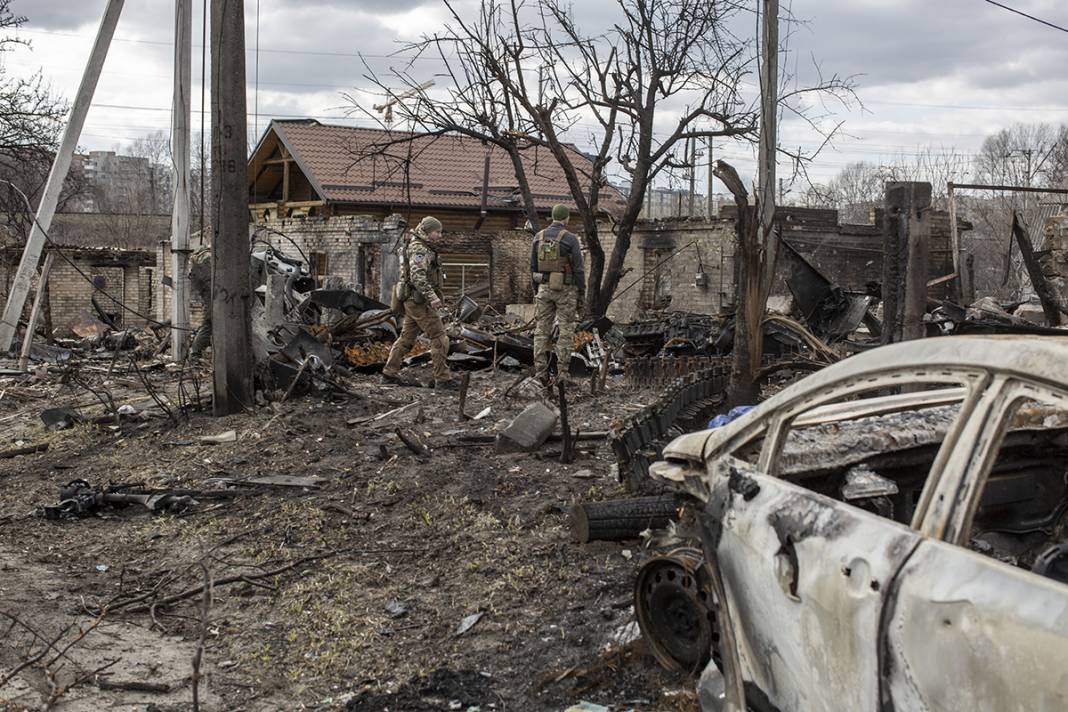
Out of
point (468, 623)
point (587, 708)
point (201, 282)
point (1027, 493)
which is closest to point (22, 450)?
point (201, 282)

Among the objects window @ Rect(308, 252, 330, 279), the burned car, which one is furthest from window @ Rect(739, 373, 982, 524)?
window @ Rect(308, 252, 330, 279)

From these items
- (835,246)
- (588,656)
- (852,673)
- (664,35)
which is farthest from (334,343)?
(835,246)

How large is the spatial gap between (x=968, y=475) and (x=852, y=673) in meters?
0.61

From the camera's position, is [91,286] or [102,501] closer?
[102,501]

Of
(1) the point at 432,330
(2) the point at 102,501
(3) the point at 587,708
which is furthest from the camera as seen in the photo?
(1) the point at 432,330

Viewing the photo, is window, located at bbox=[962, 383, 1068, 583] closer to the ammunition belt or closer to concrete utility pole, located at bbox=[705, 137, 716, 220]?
the ammunition belt

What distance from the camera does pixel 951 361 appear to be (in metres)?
2.70

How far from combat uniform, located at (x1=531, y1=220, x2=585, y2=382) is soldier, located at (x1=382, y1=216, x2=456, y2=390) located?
1168 mm

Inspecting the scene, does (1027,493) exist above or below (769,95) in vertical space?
below

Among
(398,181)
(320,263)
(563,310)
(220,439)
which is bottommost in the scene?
(220,439)

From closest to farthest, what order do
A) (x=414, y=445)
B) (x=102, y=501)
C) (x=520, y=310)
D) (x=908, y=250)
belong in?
(x=908, y=250) → (x=102, y=501) → (x=414, y=445) → (x=520, y=310)

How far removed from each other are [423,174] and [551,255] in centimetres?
2063

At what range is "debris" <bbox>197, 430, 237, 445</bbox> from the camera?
31.0ft

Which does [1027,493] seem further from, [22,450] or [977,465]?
[22,450]
